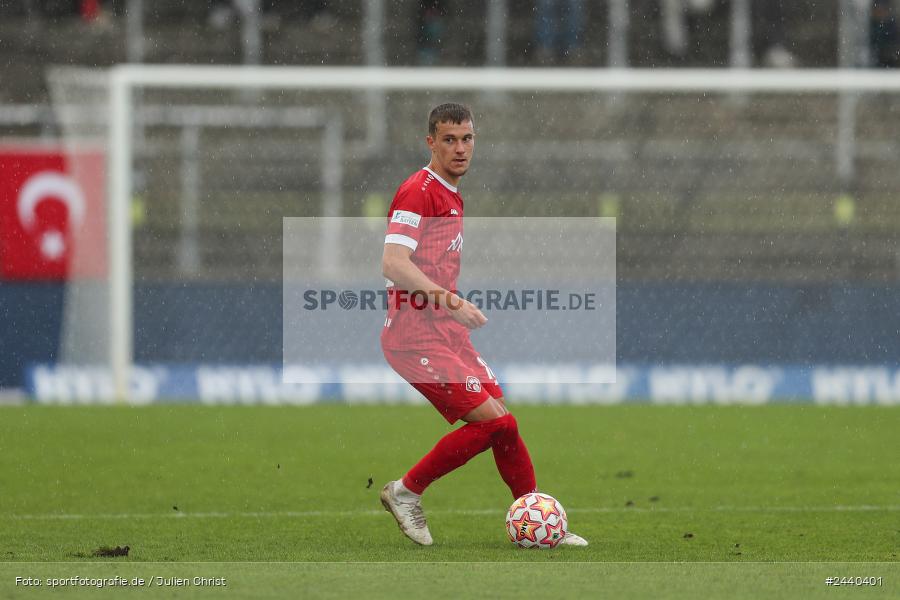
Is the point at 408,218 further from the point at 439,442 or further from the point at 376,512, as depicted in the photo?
the point at 376,512

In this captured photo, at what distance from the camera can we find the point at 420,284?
586 cm

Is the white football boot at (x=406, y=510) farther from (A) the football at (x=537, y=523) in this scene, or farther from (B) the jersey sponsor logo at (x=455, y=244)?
(B) the jersey sponsor logo at (x=455, y=244)

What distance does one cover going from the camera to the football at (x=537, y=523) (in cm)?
595

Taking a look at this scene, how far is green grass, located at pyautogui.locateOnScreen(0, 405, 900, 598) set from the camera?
5.34 meters

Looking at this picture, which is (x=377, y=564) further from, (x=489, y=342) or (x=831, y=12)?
(x=831, y=12)

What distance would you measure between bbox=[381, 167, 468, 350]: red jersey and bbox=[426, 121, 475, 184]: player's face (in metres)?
0.07

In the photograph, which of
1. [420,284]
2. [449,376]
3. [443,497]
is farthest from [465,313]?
[443,497]

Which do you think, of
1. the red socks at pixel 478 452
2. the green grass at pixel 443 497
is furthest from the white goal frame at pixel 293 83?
the red socks at pixel 478 452

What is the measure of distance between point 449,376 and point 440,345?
0.17 meters

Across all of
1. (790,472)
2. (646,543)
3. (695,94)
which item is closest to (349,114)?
(695,94)

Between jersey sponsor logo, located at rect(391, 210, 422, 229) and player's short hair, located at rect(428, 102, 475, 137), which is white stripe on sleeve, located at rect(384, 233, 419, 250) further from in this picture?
player's short hair, located at rect(428, 102, 475, 137)

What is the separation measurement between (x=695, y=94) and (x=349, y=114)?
3496mm

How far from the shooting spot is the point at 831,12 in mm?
18391

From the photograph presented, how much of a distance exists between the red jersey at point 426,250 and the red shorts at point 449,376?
48mm
